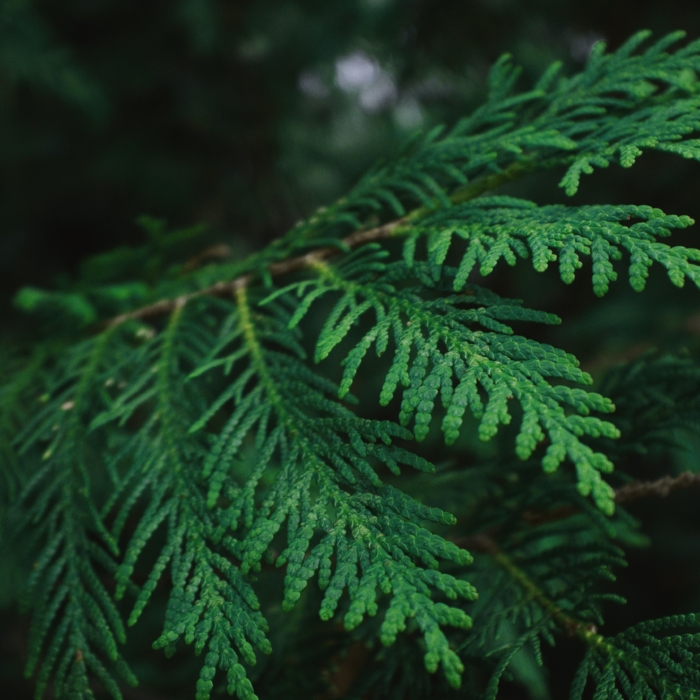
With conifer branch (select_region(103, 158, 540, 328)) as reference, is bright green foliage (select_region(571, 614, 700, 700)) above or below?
below

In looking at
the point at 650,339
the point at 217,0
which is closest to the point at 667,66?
the point at 650,339

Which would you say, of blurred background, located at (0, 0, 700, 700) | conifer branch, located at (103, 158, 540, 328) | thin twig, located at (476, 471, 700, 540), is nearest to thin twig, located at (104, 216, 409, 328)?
conifer branch, located at (103, 158, 540, 328)

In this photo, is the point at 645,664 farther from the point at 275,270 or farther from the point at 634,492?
the point at 275,270

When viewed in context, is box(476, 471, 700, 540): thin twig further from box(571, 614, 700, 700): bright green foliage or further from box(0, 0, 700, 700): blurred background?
box(0, 0, 700, 700): blurred background

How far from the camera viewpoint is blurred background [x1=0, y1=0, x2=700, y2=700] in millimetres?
2316

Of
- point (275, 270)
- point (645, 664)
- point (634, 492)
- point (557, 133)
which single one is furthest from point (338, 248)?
point (645, 664)

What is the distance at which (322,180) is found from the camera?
368 cm

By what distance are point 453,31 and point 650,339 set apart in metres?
1.55

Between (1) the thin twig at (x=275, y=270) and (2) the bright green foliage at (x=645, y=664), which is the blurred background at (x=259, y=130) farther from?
(2) the bright green foliage at (x=645, y=664)

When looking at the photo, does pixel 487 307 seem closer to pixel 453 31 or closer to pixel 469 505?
pixel 469 505

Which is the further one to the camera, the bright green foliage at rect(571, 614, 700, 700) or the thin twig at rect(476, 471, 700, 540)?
the thin twig at rect(476, 471, 700, 540)

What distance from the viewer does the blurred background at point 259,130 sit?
232 centimetres

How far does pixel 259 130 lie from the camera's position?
2.76m

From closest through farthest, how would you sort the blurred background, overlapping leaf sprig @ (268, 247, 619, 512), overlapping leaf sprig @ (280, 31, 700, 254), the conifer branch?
overlapping leaf sprig @ (268, 247, 619, 512) < overlapping leaf sprig @ (280, 31, 700, 254) < the conifer branch < the blurred background
